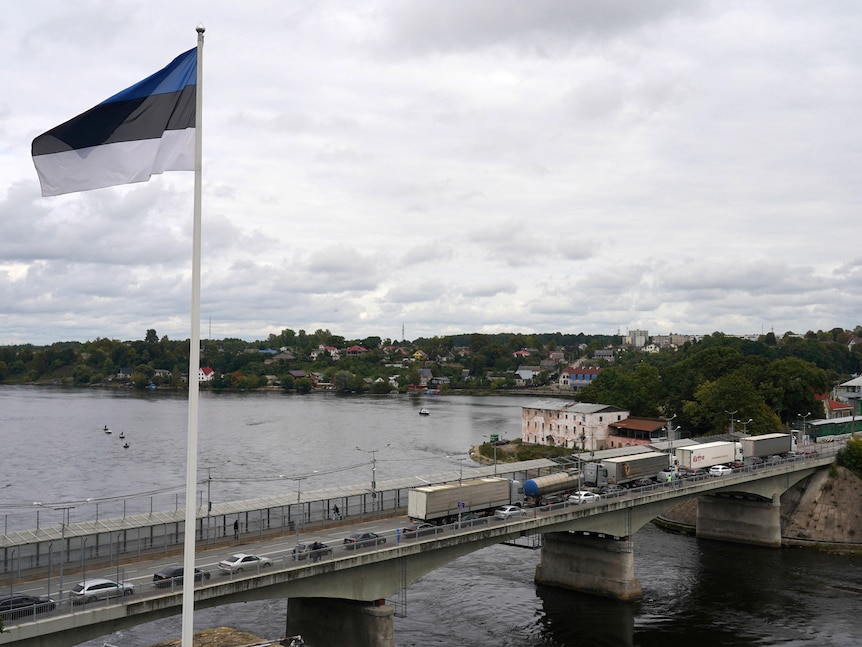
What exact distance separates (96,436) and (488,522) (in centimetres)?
11988

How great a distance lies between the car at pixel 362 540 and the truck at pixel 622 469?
2899 centimetres

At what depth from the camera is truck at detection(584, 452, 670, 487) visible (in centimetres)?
7262

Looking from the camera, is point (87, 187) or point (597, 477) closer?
point (87, 187)

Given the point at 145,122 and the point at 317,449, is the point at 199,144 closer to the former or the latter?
the point at 145,122

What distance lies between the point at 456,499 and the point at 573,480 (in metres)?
17.9

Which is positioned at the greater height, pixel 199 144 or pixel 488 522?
pixel 199 144

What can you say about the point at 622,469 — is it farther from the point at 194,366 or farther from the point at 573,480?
the point at 194,366

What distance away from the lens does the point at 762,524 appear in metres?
86.1

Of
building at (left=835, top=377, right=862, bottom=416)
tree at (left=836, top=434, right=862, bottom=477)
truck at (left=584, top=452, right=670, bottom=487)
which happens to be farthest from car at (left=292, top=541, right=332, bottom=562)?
building at (left=835, top=377, right=862, bottom=416)

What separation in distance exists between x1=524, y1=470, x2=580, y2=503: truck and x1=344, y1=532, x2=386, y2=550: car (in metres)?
Result: 20.3

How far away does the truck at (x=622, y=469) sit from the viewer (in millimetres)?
72625

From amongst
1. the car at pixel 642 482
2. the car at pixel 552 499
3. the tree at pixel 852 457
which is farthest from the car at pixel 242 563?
the tree at pixel 852 457

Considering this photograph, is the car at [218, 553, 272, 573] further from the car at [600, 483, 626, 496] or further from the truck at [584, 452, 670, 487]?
the truck at [584, 452, 670, 487]

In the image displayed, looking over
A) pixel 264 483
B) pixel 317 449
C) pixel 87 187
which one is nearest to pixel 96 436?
pixel 317 449
